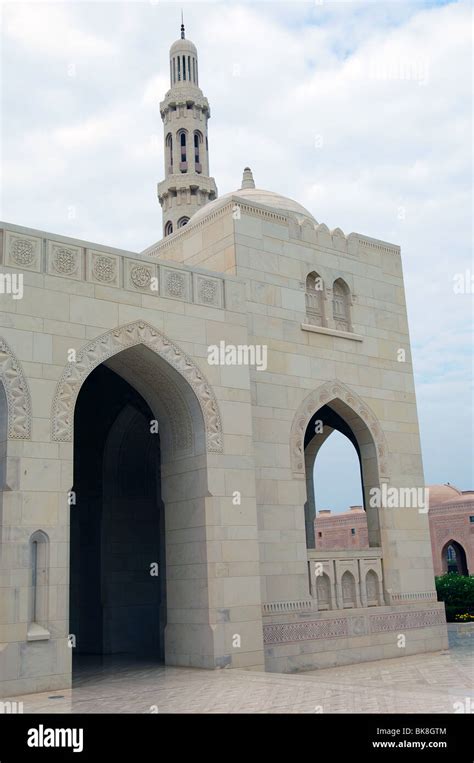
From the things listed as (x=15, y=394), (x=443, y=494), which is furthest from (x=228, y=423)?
(x=443, y=494)

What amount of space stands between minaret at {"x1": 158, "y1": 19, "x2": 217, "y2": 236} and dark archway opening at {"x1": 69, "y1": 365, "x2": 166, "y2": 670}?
65.2 feet

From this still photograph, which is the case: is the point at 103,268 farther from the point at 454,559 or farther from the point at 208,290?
the point at 454,559

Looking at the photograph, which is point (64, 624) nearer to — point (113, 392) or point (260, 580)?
point (260, 580)

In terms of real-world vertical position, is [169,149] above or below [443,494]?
above

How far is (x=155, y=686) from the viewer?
985 cm

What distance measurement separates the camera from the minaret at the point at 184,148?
35000 mm

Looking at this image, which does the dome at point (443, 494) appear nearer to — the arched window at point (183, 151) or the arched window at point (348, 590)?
the arched window at point (183, 151)

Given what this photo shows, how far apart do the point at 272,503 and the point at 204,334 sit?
10.2ft

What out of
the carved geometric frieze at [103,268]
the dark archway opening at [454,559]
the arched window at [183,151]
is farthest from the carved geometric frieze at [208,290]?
the dark archway opening at [454,559]

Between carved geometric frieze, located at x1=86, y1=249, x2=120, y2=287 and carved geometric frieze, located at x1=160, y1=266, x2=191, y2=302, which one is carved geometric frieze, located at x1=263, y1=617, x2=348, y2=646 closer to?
carved geometric frieze, located at x1=160, y1=266, x2=191, y2=302

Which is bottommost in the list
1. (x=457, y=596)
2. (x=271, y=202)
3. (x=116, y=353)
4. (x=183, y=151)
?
(x=457, y=596)

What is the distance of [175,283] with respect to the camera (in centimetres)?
1238

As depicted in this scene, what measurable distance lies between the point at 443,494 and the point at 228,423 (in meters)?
30.0

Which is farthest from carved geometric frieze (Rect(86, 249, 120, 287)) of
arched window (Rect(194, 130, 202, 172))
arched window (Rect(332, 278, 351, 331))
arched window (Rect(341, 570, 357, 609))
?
arched window (Rect(194, 130, 202, 172))
